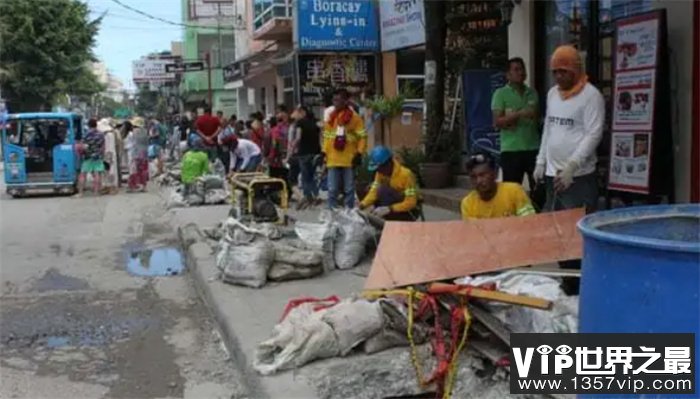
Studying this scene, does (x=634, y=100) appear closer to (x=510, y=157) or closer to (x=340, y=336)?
(x=510, y=157)

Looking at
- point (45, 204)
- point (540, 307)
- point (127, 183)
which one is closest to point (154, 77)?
point (127, 183)

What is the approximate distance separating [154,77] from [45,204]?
37002mm

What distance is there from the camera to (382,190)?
6887 millimetres

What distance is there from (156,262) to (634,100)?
17.4 ft

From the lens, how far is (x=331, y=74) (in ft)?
53.3

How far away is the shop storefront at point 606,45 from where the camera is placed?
6.49 metres

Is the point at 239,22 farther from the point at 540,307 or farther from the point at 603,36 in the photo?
the point at 540,307

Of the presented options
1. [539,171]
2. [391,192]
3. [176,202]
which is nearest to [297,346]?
[539,171]

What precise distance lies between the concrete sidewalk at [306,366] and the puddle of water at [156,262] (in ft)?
1.46

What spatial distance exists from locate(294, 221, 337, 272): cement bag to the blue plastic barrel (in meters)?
4.51

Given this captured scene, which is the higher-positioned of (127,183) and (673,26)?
(673,26)

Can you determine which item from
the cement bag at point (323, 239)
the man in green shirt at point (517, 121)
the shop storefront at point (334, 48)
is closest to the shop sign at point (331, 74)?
the shop storefront at point (334, 48)

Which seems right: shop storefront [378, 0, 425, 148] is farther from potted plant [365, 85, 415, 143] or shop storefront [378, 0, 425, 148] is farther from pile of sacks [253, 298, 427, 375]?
pile of sacks [253, 298, 427, 375]

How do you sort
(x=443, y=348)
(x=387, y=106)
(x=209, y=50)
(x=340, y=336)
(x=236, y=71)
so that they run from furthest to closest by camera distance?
(x=209, y=50)
(x=236, y=71)
(x=387, y=106)
(x=340, y=336)
(x=443, y=348)
